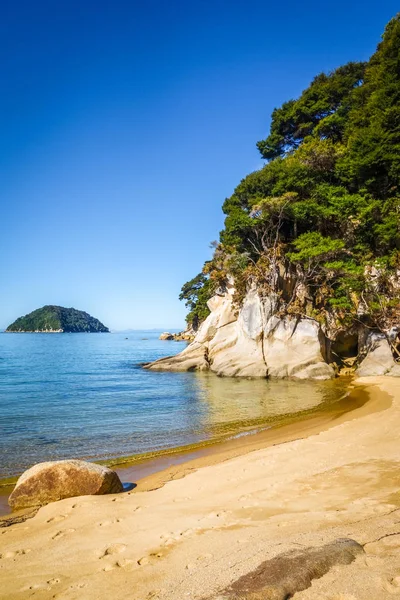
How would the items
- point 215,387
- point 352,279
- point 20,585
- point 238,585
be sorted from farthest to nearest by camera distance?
point 352,279, point 215,387, point 20,585, point 238,585

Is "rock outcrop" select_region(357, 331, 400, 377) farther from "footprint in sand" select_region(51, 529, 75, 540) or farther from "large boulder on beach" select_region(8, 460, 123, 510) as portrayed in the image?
"footprint in sand" select_region(51, 529, 75, 540)

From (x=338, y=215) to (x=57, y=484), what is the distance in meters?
25.8

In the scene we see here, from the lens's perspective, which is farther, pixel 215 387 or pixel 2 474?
pixel 215 387

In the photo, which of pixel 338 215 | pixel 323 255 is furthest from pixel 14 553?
pixel 338 215

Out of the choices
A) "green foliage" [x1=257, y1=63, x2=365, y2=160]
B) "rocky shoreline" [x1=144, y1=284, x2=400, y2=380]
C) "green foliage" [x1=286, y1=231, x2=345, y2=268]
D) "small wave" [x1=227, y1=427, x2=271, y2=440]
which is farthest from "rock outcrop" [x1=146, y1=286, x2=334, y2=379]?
"green foliage" [x1=257, y1=63, x2=365, y2=160]

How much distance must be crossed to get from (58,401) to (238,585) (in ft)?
58.6

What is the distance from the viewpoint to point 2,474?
9109 millimetres

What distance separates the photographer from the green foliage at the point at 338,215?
84.0ft

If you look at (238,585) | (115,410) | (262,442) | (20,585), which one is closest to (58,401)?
(115,410)

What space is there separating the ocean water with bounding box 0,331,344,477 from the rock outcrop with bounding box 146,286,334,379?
194 centimetres

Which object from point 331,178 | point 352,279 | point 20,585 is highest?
point 331,178

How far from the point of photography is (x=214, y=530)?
4867 mm

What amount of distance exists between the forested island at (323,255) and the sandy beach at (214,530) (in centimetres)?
1768

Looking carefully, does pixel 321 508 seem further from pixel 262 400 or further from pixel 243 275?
pixel 243 275
